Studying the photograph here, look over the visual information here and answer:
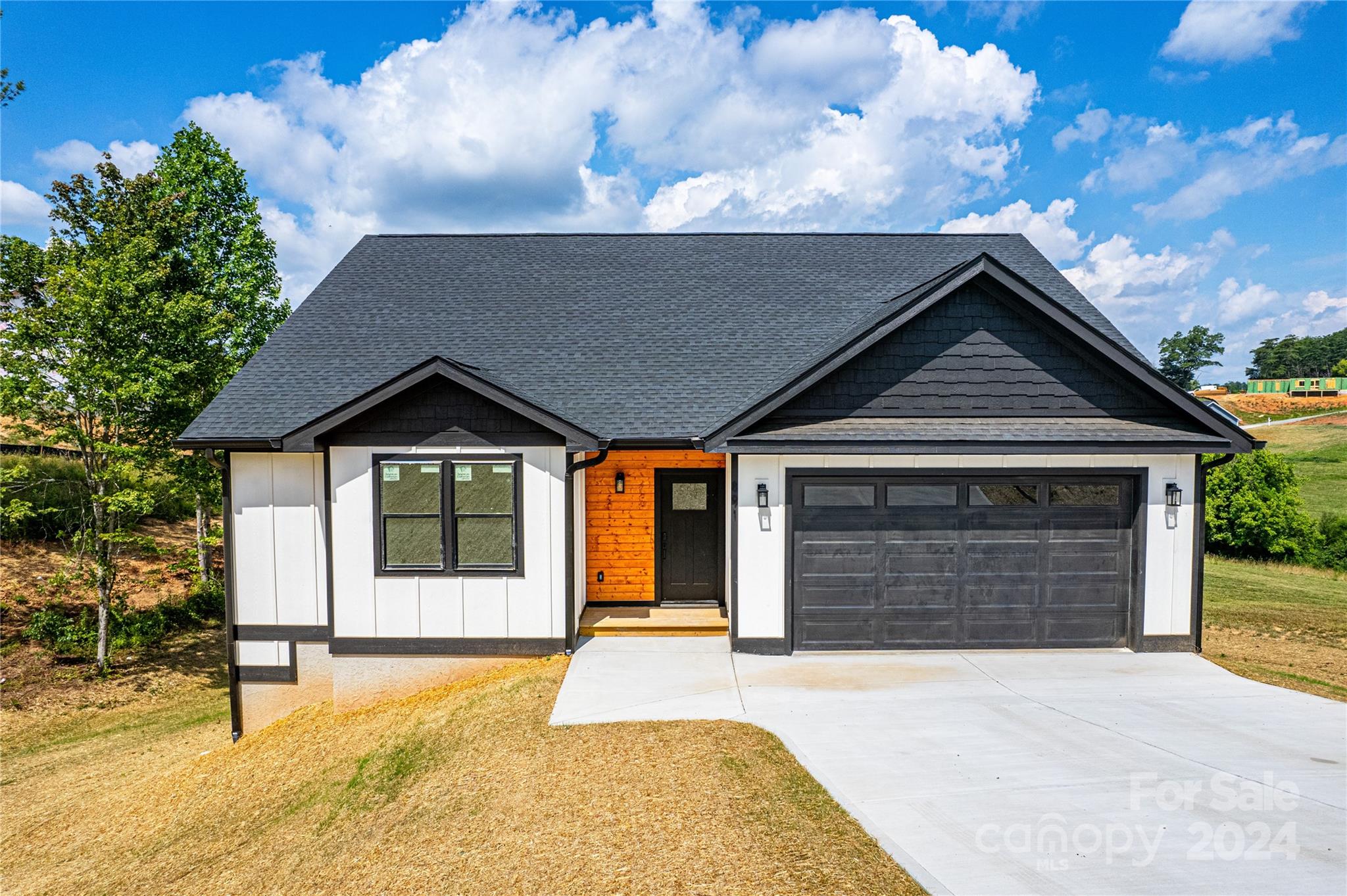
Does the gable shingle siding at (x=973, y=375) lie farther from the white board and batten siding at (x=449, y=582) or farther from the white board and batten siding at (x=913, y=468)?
the white board and batten siding at (x=449, y=582)

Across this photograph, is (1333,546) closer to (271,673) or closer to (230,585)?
(271,673)

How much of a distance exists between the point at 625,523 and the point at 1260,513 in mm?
24397

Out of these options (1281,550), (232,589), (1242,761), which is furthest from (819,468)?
(1281,550)


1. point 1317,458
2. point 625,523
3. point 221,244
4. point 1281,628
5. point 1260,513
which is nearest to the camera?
point 625,523

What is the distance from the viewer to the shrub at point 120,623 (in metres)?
14.1

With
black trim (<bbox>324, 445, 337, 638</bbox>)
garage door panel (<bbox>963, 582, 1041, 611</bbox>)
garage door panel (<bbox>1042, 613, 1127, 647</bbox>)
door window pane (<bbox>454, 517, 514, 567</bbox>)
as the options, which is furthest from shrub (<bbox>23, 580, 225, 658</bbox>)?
garage door panel (<bbox>1042, 613, 1127, 647</bbox>)

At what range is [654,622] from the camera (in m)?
9.92

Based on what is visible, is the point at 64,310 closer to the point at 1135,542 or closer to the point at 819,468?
the point at 819,468

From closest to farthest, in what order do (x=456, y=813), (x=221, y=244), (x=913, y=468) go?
(x=456, y=813), (x=913, y=468), (x=221, y=244)

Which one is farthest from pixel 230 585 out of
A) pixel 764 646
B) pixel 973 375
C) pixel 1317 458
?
pixel 1317 458

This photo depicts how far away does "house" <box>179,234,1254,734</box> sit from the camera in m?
8.66

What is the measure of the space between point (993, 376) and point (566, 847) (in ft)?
25.7

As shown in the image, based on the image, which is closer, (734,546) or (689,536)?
(734,546)

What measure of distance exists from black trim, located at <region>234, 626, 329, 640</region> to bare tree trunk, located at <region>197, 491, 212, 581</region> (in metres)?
7.62
